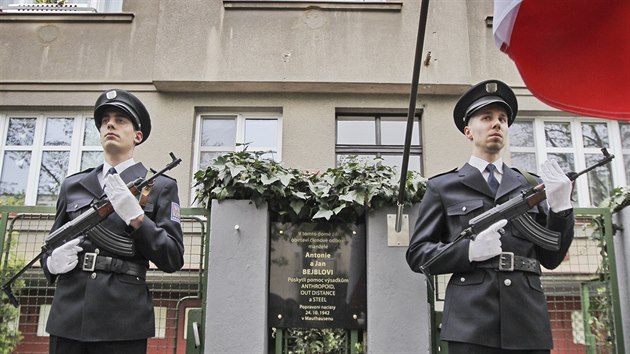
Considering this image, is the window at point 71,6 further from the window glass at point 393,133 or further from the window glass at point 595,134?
the window glass at point 595,134

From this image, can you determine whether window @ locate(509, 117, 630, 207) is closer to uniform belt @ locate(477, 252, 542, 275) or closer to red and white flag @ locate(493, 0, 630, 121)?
uniform belt @ locate(477, 252, 542, 275)

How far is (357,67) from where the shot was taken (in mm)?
8227

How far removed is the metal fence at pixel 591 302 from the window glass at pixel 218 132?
4749 mm

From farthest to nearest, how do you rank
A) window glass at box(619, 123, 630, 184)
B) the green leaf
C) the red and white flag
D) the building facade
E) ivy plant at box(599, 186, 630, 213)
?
window glass at box(619, 123, 630, 184)
the building facade
ivy plant at box(599, 186, 630, 213)
the green leaf
the red and white flag

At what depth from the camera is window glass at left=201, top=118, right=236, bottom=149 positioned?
329 inches

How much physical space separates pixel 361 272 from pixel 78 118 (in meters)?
5.90

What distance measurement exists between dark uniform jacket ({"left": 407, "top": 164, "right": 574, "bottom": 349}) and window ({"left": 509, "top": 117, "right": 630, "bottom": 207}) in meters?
5.51

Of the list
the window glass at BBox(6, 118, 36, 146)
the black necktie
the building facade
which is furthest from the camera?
the window glass at BBox(6, 118, 36, 146)

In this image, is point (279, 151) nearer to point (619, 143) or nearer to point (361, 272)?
point (361, 272)

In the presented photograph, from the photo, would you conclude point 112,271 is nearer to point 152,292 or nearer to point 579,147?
point 152,292

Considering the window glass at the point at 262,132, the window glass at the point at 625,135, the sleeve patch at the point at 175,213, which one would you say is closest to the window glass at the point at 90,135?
the window glass at the point at 262,132

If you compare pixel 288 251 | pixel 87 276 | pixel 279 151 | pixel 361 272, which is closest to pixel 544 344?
pixel 361 272

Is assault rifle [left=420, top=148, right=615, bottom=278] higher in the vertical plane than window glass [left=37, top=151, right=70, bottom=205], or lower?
lower

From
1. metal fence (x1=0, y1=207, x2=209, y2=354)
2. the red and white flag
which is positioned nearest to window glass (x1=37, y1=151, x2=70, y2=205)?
metal fence (x1=0, y1=207, x2=209, y2=354)
